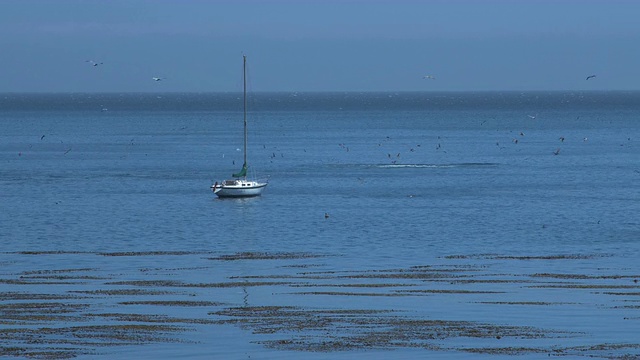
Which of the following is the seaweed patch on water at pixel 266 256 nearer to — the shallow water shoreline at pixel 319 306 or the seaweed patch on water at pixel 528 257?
the shallow water shoreline at pixel 319 306

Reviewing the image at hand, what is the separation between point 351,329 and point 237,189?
194 ft

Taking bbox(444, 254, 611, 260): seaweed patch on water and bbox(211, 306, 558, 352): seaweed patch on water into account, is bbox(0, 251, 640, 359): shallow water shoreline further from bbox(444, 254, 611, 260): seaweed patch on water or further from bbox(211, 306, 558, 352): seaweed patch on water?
bbox(444, 254, 611, 260): seaweed patch on water

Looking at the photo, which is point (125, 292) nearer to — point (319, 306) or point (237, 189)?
point (319, 306)

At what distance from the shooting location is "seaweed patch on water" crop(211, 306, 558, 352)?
123 ft

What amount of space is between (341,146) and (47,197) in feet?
263

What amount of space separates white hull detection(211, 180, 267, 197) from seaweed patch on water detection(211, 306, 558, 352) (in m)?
54.1

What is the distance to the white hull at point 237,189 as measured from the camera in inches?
3875

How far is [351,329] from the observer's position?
40.1 metres

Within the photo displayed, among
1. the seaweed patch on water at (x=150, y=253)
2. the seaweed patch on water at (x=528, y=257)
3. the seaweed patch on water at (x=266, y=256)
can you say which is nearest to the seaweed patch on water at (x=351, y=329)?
the seaweed patch on water at (x=266, y=256)

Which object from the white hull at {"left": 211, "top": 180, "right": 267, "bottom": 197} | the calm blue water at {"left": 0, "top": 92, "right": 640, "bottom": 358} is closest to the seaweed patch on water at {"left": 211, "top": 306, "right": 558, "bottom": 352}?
the calm blue water at {"left": 0, "top": 92, "right": 640, "bottom": 358}

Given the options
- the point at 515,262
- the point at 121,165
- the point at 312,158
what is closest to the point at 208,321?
the point at 515,262

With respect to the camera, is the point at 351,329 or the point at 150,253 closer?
the point at 351,329

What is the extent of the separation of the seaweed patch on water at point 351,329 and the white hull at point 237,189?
54116 millimetres

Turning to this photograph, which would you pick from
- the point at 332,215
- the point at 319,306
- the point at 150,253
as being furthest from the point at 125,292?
the point at 332,215
